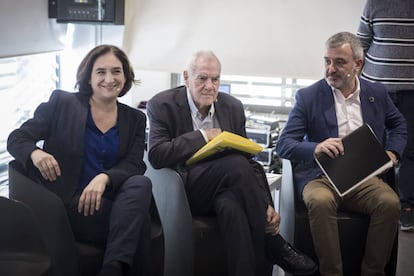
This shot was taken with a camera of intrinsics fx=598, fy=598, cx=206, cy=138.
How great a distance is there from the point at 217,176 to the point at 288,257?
0.47 m

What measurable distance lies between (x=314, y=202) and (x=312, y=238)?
183mm

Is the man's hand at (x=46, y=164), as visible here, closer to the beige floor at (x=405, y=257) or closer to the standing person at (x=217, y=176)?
the standing person at (x=217, y=176)

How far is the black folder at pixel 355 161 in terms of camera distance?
8.67ft

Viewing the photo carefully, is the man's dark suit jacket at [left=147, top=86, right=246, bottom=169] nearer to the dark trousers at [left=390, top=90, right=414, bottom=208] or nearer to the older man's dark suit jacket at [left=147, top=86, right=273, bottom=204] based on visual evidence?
the older man's dark suit jacket at [left=147, top=86, right=273, bottom=204]

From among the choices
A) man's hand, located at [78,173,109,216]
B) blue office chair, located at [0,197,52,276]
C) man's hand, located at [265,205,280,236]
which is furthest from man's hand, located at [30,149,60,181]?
man's hand, located at [265,205,280,236]

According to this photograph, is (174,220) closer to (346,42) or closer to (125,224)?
(125,224)

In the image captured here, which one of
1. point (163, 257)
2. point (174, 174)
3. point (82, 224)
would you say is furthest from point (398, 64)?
point (82, 224)

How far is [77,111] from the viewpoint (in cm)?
259

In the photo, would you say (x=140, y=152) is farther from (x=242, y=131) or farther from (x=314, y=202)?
(x=314, y=202)

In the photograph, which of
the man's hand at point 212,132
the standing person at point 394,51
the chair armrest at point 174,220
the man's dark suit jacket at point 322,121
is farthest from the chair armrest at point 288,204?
the standing person at point 394,51

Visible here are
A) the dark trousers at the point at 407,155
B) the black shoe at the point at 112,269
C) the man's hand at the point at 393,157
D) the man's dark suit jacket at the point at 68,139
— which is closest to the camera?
the black shoe at the point at 112,269

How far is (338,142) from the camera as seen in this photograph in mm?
2666

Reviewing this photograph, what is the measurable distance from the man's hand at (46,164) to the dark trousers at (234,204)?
0.57 meters

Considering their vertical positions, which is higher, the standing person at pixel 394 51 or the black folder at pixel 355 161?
the standing person at pixel 394 51
